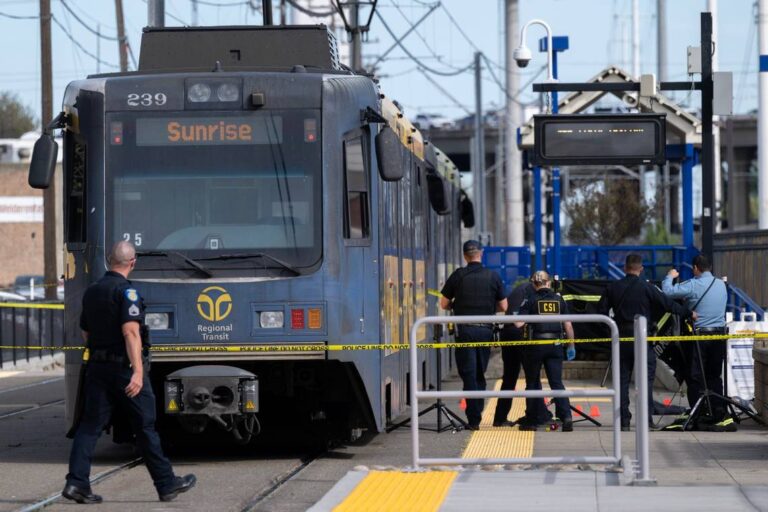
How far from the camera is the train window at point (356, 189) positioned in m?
12.7

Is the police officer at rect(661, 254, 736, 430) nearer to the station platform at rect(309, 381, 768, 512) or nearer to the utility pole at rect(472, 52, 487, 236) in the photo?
the station platform at rect(309, 381, 768, 512)

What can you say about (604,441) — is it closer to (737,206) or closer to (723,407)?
(723,407)

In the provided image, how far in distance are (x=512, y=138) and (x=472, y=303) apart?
2273cm

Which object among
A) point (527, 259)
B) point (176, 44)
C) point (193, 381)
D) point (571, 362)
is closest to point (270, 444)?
point (193, 381)

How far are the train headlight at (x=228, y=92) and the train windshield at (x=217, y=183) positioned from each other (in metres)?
0.14

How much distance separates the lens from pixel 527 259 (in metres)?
30.6

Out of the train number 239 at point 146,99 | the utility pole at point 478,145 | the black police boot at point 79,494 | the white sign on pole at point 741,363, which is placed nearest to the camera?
the black police boot at point 79,494

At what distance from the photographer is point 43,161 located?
40.9 feet

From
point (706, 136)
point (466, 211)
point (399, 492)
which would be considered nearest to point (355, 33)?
point (466, 211)

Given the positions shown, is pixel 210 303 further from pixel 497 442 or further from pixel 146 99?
pixel 497 442

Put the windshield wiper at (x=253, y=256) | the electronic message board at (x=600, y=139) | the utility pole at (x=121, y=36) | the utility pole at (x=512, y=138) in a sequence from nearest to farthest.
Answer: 1. the windshield wiper at (x=253, y=256)
2. the electronic message board at (x=600, y=139)
3. the utility pole at (x=512, y=138)
4. the utility pole at (x=121, y=36)

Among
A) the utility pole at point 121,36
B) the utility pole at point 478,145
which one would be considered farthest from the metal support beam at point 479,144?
the utility pole at point 121,36

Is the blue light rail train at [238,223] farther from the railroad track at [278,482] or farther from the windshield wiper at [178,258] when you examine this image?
the railroad track at [278,482]

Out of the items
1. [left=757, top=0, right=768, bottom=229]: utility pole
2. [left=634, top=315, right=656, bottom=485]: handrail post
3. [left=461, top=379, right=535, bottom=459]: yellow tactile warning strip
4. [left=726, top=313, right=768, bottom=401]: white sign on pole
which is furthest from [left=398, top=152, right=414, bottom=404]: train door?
[left=757, top=0, right=768, bottom=229]: utility pole
